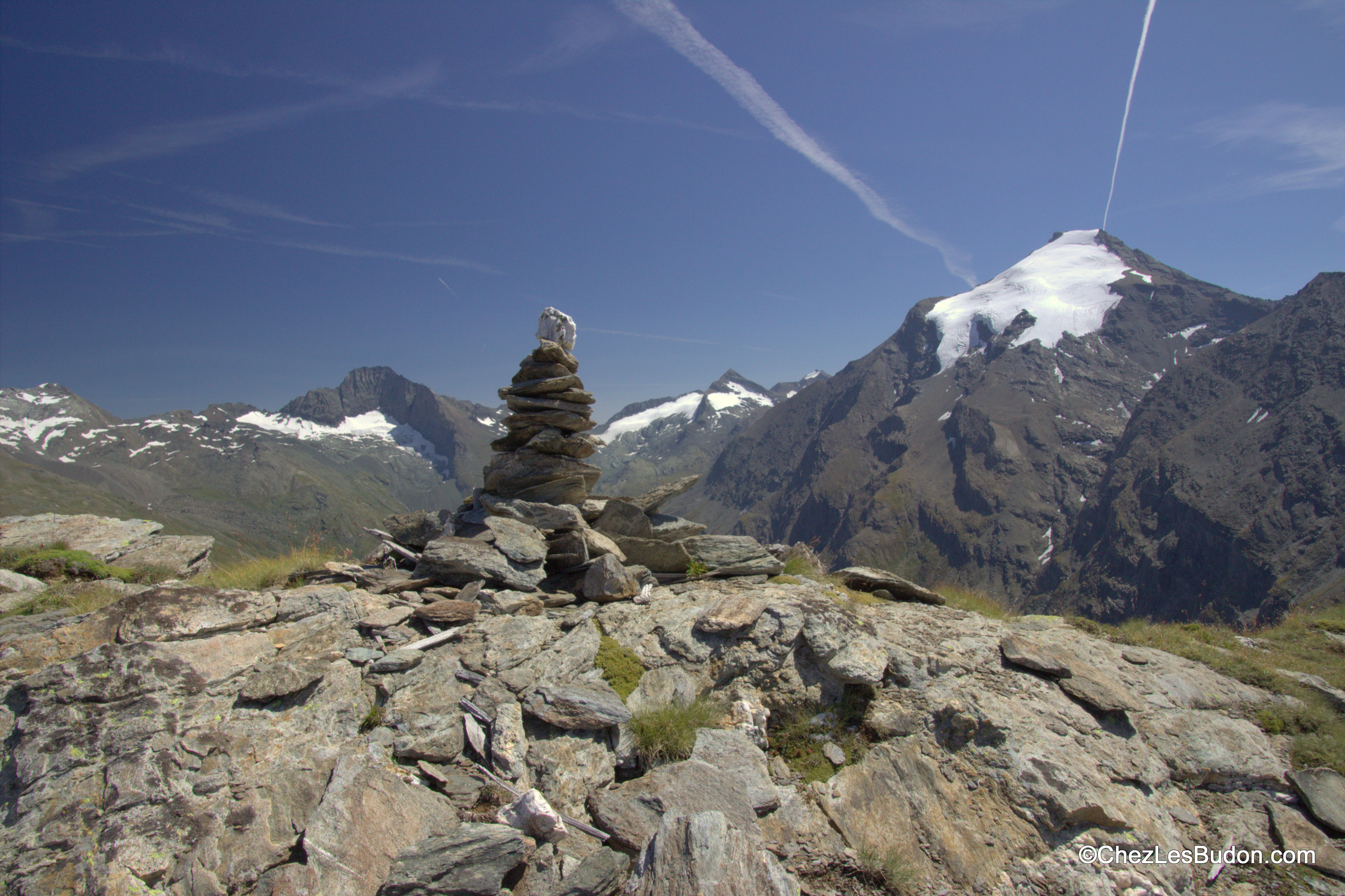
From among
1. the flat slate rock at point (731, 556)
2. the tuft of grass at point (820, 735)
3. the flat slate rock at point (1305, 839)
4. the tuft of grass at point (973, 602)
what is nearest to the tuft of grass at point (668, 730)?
the tuft of grass at point (820, 735)

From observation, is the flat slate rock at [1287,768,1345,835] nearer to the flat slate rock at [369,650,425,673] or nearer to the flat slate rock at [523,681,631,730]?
the flat slate rock at [523,681,631,730]

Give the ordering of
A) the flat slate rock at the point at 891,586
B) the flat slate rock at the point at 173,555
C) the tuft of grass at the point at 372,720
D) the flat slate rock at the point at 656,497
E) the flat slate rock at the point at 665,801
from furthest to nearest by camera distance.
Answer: the flat slate rock at the point at 656,497
the flat slate rock at the point at 891,586
the flat slate rock at the point at 173,555
the tuft of grass at the point at 372,720
the flat slate rock at the point at 665,801

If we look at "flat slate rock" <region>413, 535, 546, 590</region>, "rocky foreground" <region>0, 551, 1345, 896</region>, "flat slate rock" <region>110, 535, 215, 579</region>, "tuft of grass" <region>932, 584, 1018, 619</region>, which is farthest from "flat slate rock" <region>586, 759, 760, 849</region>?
"flat slate rock" <region>110, 535, 215, 579</region>

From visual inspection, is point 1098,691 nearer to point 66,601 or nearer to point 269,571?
point 269,571

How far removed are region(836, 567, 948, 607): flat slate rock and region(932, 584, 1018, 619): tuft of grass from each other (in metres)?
0.61

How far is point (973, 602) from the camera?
16.2 meters

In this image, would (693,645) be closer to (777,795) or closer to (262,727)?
(777,795)

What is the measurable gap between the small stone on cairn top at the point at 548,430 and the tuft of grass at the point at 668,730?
8.49 m

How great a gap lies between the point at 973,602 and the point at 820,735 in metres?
9.13

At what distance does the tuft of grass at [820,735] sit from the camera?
29.3 ft

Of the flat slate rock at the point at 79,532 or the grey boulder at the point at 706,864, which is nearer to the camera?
the grey boulder at the point at 706,864

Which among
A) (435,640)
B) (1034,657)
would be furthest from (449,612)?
(1034,657)

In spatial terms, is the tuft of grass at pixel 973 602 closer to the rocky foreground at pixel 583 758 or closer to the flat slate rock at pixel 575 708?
the rocky foreground at pixel 583 758

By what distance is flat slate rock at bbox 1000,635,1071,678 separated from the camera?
1030 cm
